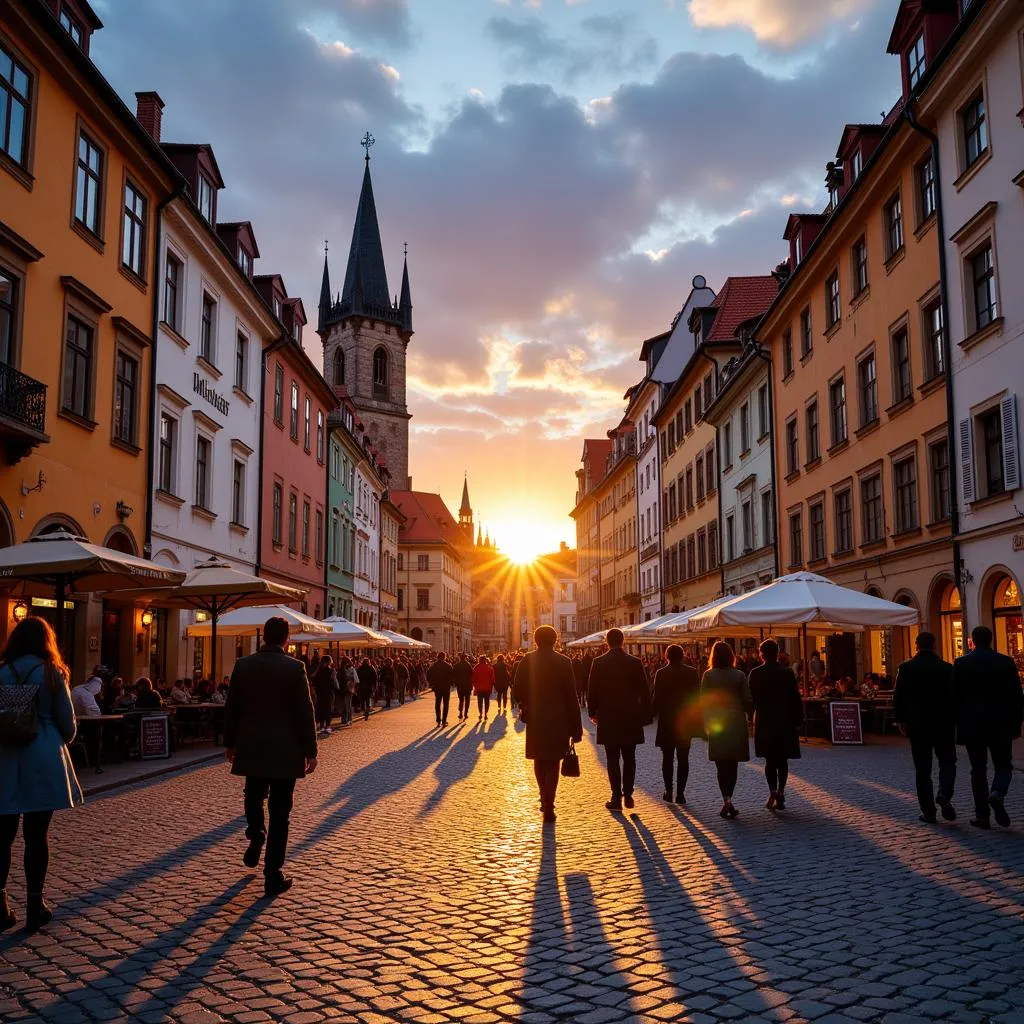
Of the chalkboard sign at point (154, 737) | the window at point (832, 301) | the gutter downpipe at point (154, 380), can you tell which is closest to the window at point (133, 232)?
the gutter downpipe at point (154, 380)

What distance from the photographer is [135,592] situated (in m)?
20.0

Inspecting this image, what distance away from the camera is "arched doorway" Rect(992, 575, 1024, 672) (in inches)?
803

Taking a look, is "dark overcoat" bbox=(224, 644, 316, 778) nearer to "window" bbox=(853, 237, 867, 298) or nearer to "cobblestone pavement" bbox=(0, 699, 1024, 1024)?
"cobblestone pavement" bbox=(0, 699, 1024, 1024)

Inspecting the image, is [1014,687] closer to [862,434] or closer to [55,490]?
[55,490]

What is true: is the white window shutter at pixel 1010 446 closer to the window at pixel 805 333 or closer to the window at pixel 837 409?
the window at pixel 837 409

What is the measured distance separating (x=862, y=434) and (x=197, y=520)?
16.8 metres

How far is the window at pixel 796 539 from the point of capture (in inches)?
1363

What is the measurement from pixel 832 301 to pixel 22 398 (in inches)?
Result: 870

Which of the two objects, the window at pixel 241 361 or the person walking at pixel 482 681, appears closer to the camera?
the window at pixel 241 361

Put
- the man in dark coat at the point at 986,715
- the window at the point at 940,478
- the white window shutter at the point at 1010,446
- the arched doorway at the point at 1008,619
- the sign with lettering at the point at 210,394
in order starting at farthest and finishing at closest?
1. the sign with lettering at the point at 210,394
2. the window at the point at 940,478
3. the arched doorway at the point at 1008,619
4. the white window shutter at the point at 1010,446
5. the man in dark coat at the point at 986,715

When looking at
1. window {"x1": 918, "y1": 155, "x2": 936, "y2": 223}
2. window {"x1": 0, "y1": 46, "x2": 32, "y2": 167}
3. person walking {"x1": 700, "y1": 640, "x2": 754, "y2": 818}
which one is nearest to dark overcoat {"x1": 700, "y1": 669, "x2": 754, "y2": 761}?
person walking {"x1": 700, "y1": 640, "x2": 754, "y2": 818}

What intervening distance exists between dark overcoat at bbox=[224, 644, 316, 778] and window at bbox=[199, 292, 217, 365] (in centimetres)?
2161

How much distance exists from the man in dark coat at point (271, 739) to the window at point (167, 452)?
59.6 ft

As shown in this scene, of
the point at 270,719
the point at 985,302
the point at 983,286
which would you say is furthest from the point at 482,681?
the point at 270,719
